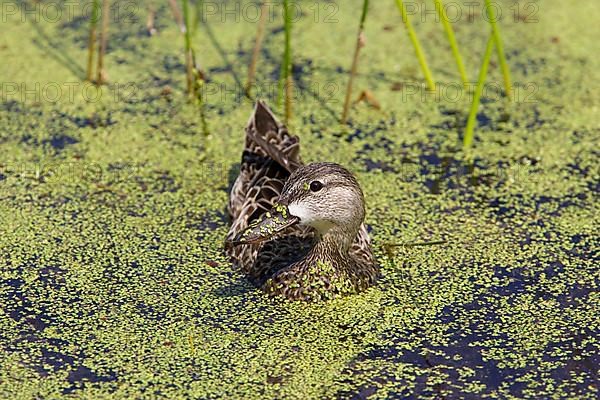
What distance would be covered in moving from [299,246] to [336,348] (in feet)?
2.47

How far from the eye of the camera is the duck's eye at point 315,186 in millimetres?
5023

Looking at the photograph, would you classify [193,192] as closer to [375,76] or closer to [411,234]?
[411,234]

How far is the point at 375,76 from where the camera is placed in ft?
25.0

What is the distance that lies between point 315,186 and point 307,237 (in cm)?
52

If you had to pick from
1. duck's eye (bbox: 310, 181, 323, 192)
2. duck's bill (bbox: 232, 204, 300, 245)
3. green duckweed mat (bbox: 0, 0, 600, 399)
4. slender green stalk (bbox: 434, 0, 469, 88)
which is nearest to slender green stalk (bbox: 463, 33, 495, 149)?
green duckweed mat (bbox: 0, 0, 600, 399)

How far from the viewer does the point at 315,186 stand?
5.03m

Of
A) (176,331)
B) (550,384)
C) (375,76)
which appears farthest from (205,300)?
(375,76)

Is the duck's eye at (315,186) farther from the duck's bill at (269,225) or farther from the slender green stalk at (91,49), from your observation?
the slender green stalk at (91,49)

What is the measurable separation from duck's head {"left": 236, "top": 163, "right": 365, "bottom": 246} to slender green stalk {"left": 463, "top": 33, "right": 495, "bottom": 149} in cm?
143

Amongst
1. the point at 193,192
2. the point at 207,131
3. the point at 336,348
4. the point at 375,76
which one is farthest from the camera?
the point at 375,76

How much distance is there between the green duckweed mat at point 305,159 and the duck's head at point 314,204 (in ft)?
1.18

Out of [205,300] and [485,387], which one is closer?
[485,387]

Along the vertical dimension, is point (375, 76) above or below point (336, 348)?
above

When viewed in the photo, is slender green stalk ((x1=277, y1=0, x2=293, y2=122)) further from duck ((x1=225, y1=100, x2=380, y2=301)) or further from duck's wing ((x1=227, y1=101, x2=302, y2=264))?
duck ((x1=225, y1=100, x2=380, y2=301))
